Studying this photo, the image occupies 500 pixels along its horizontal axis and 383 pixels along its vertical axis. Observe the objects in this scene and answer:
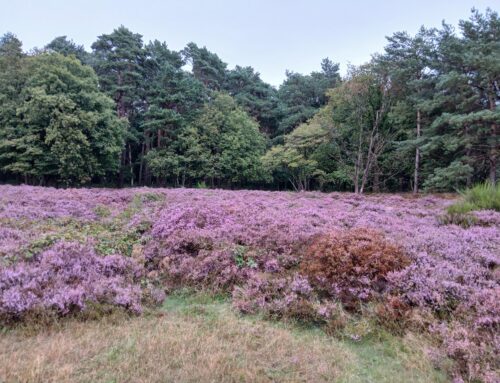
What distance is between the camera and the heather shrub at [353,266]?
3826mm

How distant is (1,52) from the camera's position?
2917 cm

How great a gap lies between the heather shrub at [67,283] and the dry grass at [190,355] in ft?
0.85

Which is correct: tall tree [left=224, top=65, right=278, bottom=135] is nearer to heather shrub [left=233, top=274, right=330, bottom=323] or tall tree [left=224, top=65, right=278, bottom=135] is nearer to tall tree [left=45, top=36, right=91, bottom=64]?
tall tree [left=45, top=36, right=91, bottom=64]

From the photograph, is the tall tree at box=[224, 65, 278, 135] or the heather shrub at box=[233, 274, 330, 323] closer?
the heather shrub at box=[233, 274, 330, 323]

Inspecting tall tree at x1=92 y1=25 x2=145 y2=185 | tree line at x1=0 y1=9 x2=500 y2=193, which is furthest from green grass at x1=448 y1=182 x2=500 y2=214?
tall tree at x1=92 y1=25 x2=145 y2=185

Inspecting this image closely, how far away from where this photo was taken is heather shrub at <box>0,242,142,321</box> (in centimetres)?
334

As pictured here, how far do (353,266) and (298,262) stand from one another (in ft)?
3.25

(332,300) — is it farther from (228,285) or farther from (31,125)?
(31,125)

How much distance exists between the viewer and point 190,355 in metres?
2.74

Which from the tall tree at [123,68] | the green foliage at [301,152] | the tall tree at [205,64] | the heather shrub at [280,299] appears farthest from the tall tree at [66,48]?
the heather shrub at [280,299]

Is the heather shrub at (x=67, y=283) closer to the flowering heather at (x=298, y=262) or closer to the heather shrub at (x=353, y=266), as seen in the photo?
the flowering heather at (x=298, y=262)

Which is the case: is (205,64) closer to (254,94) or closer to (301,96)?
(254,94)

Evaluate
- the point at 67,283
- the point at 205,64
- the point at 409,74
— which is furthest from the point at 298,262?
the point at 205,64

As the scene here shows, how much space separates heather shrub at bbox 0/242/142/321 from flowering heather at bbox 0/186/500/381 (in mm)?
45
